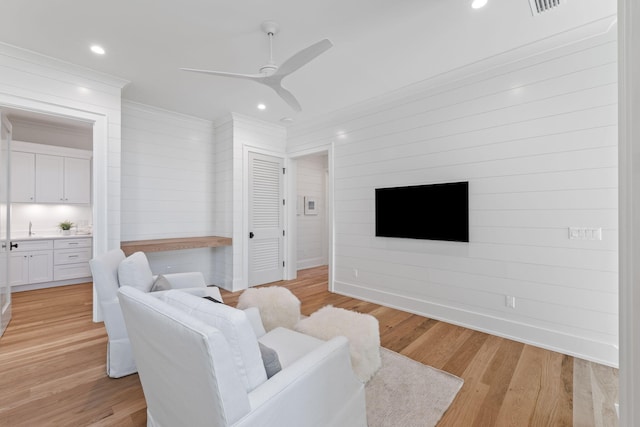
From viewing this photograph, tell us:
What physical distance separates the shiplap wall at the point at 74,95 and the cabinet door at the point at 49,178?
2561 millimetres

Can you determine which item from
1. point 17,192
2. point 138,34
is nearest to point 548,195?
point 138,34

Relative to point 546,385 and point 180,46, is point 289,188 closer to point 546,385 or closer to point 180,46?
point 180,46

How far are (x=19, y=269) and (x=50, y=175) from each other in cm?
164

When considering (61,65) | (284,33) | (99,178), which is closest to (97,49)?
(61,65)

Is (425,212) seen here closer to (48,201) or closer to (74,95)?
(74,95)

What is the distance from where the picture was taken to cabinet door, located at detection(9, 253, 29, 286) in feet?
14.6

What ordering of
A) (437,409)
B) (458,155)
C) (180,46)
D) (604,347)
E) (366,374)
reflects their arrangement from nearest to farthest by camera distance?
(437,409) < (366,374) < (604,347) < (180,46) < (458,155)

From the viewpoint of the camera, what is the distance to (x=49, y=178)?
16.2 ft

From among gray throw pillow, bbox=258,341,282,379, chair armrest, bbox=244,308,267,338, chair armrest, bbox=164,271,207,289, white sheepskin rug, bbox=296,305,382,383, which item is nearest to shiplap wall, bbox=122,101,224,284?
chair armrest, bbox=164,271,207,289

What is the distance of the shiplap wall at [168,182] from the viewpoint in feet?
13.8

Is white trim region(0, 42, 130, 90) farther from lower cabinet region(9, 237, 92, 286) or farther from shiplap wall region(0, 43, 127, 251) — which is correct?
lower cabinet region(9, 237, 92, 286)

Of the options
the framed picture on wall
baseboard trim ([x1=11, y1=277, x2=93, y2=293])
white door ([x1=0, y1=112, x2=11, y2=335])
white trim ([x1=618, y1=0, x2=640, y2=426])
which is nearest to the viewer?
white trim ([x1=618, y1=0, x2=640, y2=426])

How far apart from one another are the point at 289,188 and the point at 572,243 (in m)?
4.18

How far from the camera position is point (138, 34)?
8.70 feet
